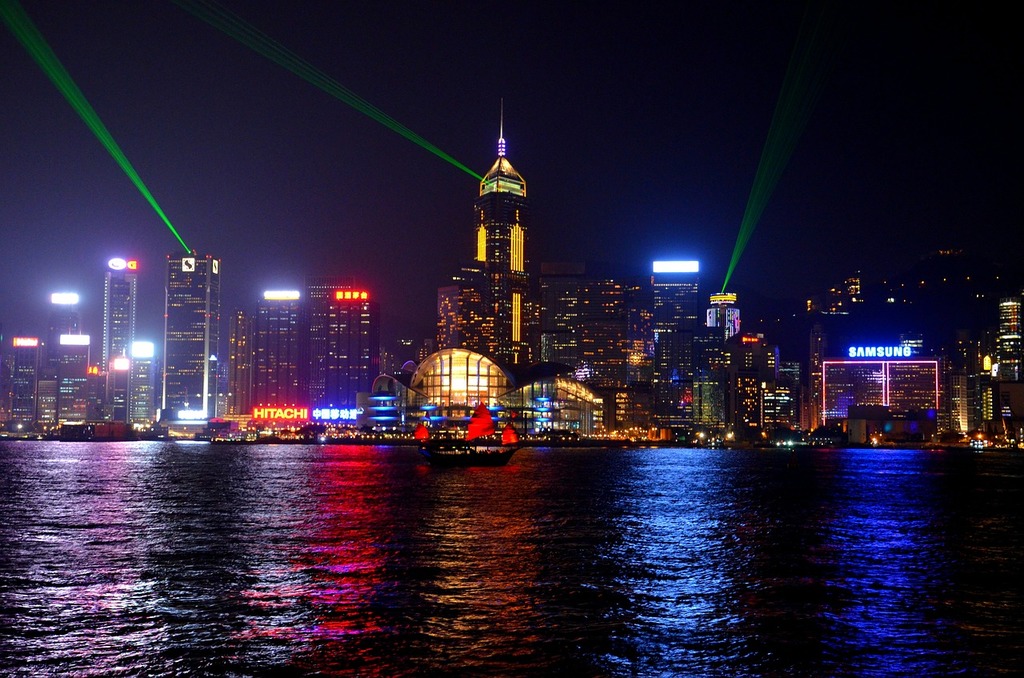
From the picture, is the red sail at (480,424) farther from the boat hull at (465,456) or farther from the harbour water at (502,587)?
the harbour water at (502,587)

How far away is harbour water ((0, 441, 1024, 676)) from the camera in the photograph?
23.4 metres

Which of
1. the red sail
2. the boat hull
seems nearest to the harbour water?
the boat hull

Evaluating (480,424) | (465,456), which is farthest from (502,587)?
(480,424)

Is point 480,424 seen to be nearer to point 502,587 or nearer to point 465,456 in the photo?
point 465,456

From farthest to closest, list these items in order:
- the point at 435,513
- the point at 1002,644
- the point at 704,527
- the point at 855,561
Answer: the point at 435,513, the point at 704,527, the point at 855,561, the point at 1002,644

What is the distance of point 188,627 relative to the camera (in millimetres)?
25953

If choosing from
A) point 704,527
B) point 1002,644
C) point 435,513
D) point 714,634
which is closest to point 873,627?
point 1002,644

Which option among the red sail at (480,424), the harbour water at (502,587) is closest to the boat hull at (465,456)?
the red sail at (480,424)

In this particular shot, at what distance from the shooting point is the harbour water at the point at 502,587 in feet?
76.9

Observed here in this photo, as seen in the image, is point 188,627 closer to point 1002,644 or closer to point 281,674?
point 281,674

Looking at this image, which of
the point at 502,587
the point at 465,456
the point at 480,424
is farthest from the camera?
the point at 480,424

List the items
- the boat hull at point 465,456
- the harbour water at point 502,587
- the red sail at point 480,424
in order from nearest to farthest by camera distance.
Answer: the harbour water at point 502,587
the boat hull at point 465,456
the red sail at point 480,424

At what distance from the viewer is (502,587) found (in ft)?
105

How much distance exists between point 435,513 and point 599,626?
3076 cm
